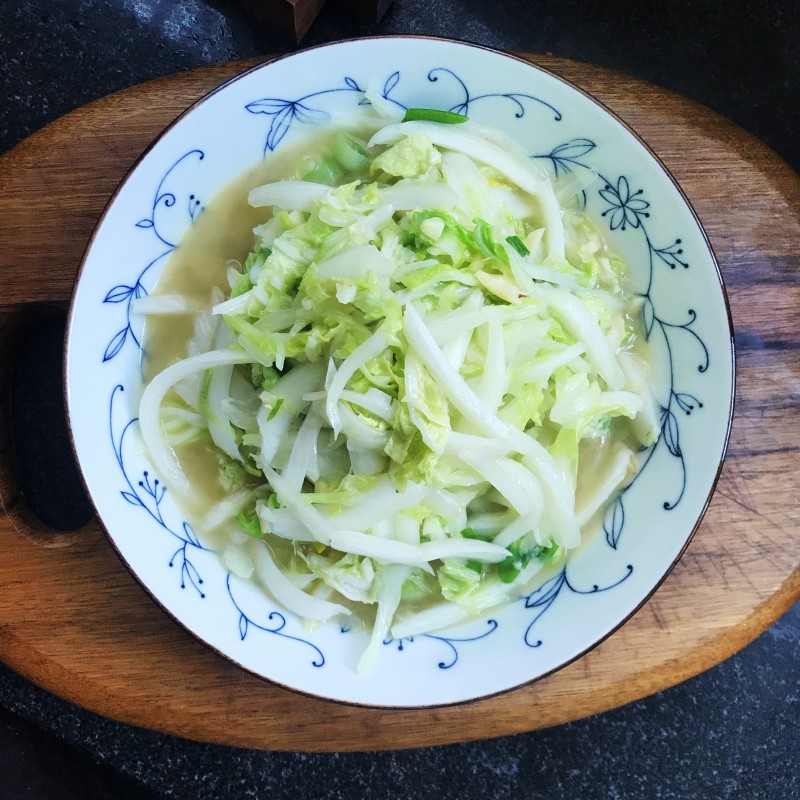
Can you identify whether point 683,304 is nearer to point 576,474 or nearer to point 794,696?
point 576,474

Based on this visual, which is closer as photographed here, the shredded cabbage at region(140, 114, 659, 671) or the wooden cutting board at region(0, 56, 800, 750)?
the shredded cabbage at region(140, 114, 659, 671)

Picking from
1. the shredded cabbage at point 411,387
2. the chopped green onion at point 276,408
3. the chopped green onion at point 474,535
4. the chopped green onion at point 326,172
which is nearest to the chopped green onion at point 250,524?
the shredded cabbage at point 411,387

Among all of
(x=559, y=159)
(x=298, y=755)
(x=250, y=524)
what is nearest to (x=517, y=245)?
(x=559, y=159)

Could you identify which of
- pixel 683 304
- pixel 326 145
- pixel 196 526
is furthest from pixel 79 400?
pixel 683 304

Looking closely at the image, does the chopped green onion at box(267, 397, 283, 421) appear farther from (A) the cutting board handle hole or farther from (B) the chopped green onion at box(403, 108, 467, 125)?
(A) the cutting board handle hole

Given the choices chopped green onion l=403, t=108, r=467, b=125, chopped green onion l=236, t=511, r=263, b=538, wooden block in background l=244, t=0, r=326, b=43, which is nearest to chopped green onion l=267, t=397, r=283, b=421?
chopped green onion l=236, t=511, r=263, b=538

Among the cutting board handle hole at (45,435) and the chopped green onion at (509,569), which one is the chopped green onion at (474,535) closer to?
the chopped green onion at (509,569)

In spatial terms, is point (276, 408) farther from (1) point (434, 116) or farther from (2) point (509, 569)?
(1) point (434, 116)
